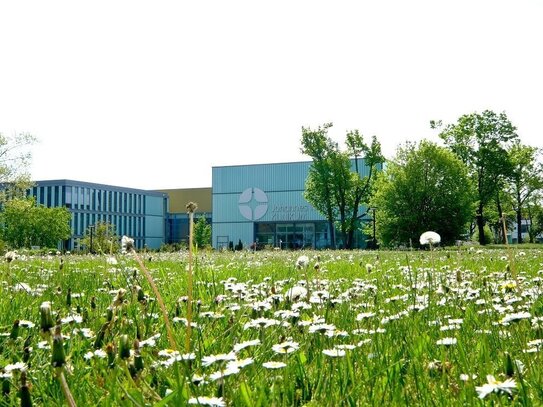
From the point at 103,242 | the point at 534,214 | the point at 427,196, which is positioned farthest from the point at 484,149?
the point at 103,242

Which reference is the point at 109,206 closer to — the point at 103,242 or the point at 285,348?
the point at 103,242

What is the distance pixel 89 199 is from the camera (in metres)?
111

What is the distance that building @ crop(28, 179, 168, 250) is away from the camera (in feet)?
343

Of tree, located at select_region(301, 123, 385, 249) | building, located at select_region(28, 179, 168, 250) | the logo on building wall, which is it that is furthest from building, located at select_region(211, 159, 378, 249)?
tree, located at select_region(301, 123, 385, 249)

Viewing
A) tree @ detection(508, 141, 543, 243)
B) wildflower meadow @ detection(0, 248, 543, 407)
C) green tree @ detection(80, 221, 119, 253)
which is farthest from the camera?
tree @ detection(508, 141, 543, 243)

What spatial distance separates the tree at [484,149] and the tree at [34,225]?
42.7 meters

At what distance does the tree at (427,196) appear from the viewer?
159 ft

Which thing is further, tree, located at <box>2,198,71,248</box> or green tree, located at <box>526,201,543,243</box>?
green tree, located at <box>526,201,543,243</box>

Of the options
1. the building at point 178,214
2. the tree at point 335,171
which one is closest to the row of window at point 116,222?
the building at point 178,214

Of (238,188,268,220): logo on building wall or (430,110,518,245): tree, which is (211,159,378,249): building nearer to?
(238,188,268,220): logo on building wall

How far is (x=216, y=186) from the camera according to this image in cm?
9506

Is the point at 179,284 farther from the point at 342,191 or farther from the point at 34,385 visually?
the point at 342,191

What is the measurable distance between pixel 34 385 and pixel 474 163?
189ft

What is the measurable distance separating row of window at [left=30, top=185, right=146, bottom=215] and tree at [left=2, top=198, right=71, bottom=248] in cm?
2588
